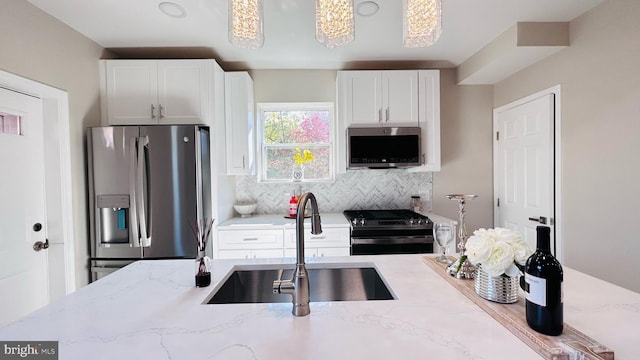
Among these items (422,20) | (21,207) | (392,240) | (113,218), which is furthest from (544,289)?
(21,207)

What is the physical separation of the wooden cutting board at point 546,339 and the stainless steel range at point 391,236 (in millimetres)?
1565

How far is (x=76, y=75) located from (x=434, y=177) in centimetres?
348

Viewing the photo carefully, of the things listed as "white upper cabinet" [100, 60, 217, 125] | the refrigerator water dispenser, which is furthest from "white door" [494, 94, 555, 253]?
the refrigerator water dispenser

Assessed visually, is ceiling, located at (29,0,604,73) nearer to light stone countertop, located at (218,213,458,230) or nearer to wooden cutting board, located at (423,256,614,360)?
light stone countertop, located at (218,213,458,230)

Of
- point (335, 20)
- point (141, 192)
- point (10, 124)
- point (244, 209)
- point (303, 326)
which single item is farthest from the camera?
point (244, 209)

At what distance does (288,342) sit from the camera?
0.76 m

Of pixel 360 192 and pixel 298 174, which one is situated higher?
pixel 298 174

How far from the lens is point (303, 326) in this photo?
33.1 inches

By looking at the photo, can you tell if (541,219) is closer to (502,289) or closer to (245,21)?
(502,289)

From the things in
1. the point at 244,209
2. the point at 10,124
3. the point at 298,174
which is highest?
the point at 10,124

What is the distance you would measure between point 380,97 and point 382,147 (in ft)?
1.67

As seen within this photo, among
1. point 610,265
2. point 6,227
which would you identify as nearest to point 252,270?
point 6,227

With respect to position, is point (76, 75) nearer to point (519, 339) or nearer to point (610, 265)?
point (519, 339)

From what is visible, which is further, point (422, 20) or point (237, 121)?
point (237, 121)
